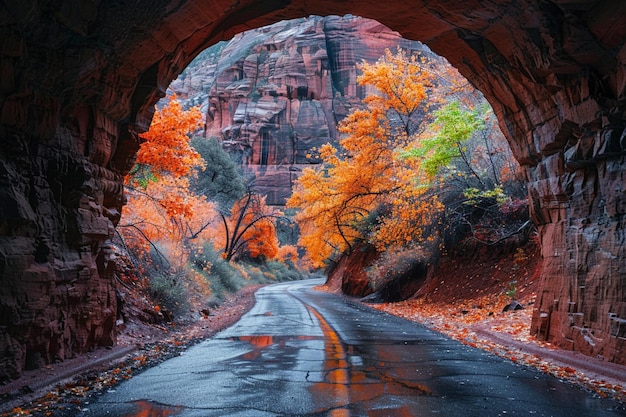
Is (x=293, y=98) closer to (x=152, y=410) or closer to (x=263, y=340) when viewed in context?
(x=263, y=340)

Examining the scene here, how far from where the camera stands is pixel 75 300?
789cm

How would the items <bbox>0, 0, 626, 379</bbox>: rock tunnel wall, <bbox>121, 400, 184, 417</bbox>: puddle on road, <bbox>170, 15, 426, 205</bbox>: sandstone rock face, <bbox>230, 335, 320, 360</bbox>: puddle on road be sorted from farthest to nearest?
<bbox>170, 15, 426, 205</bbox>: sandstone rock face, <bbox>230, 335, 320, 360</bbox>: puddle on road, <bbox>0, 0, 626, 379</bbox>: rock tunnel wall, <bbox>121, 400, 184, 417</bbox>: puddle on road

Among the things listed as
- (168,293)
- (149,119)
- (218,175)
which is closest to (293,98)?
(218,175)

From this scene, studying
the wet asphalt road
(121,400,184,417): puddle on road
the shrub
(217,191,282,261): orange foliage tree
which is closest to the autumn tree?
(217,191,282,261): orange foliage tree

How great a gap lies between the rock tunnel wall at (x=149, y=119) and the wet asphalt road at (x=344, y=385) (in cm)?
162

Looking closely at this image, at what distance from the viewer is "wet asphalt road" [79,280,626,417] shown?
5.25 m

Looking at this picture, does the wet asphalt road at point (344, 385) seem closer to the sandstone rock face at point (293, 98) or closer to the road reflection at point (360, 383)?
the road reflection at point (360, 383)

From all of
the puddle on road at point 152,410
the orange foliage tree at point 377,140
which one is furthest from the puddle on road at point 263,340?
the orange foliage tree at point 377,140

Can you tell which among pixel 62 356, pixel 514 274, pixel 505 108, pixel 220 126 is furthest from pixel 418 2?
pixel 220 126

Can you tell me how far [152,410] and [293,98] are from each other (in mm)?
75390

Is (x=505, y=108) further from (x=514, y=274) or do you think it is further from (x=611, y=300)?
(x=514, y=274)

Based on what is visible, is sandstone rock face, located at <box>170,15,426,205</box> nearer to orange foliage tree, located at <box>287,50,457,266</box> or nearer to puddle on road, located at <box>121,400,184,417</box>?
orange foliage tree, located at <box>287,50,457,266</box>

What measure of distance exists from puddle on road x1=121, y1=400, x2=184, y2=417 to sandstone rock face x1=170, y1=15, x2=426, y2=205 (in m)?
68.9

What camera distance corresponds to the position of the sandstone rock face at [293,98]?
75875 millimetres
